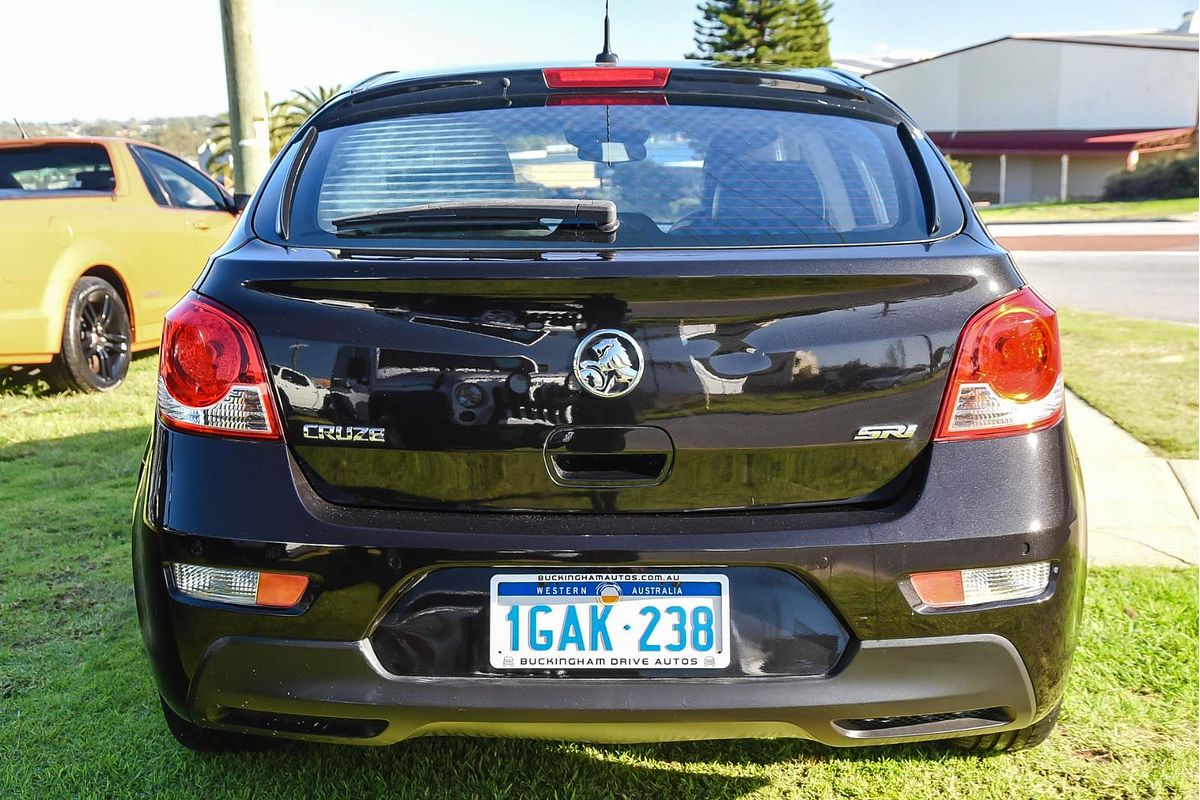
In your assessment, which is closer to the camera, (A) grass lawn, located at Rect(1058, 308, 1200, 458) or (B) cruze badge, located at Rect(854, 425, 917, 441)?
(B) cruze badge, located at Rect(854, 425, 917, 441)

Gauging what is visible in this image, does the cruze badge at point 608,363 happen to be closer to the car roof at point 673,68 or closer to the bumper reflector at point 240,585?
the bumper reflector at point 240,585

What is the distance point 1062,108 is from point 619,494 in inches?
2263

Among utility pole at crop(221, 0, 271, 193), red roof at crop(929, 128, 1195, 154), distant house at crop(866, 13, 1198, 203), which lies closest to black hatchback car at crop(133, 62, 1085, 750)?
utility pole at crop(221, 0, 271, 193)

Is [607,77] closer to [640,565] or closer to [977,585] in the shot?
[640,565]

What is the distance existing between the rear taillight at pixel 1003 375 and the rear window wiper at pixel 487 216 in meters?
0.67

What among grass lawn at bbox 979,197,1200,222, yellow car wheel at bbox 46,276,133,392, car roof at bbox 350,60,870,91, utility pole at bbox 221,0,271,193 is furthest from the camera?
grass lawn at bbox 979,197,1200,222

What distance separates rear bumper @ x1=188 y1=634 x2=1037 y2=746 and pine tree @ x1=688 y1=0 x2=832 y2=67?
42.7 m

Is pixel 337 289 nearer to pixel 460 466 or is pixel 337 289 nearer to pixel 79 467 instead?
pixel 460 466

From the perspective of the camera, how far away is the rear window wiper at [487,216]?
77.0 inches

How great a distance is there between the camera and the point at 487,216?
6.45 feet

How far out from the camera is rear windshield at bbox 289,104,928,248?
6.45ft

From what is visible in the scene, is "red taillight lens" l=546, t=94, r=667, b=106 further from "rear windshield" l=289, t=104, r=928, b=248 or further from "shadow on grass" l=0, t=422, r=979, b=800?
"shadow on grass" l=0, t=422, r=979, b=800

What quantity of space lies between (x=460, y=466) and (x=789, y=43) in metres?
44.5

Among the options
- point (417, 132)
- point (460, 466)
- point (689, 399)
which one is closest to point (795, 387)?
point (689, 399)
